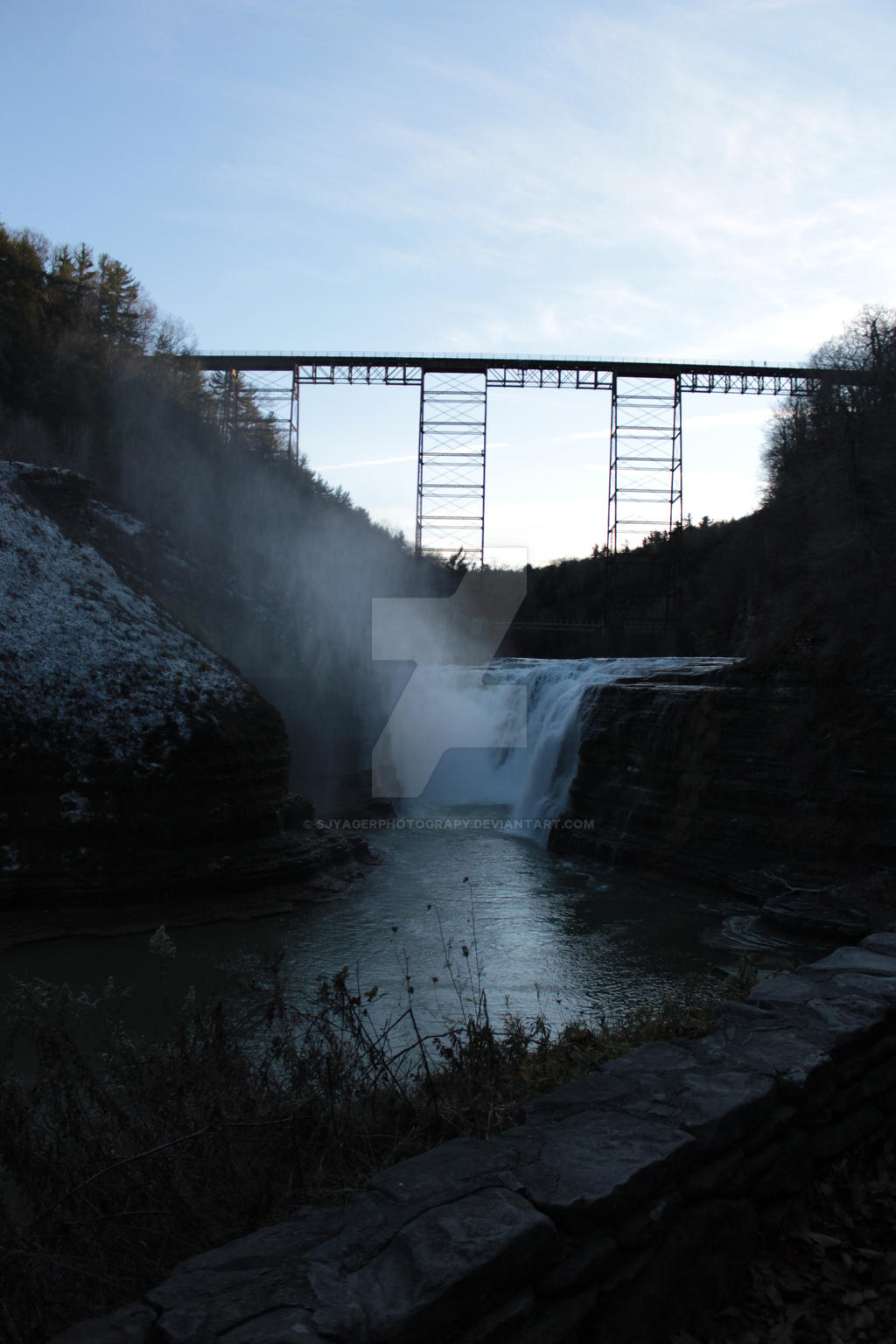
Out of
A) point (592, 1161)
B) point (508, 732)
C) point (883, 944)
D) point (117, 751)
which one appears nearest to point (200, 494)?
point (508, 732)

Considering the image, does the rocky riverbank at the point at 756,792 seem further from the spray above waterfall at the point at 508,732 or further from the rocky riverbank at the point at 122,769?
the rocky riverbank at the point at 122,769

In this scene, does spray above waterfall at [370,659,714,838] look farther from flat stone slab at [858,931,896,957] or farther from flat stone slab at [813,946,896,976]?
flat stone slab at [813,946,896,976]

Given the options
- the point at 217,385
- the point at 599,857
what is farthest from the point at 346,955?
the point at 217,385

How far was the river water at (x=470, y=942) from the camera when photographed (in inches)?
290

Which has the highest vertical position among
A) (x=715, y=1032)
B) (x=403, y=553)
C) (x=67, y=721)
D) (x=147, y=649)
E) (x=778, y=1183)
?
(x=403, y=553)

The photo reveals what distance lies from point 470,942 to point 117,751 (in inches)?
198

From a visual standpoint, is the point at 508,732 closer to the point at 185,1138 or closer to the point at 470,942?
the point at 470,942

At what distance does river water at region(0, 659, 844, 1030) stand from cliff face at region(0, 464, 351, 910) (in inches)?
40.1

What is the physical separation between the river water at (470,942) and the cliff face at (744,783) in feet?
2.08

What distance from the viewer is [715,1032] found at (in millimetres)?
3436

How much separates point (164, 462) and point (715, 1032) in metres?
24.7

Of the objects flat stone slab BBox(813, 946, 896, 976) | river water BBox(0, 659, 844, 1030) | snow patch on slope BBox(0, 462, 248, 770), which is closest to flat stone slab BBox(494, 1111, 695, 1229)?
flat stone slab BBox(813, 946, 896, 976)

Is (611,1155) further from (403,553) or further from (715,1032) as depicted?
(403,553)

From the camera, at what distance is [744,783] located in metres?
11.4
